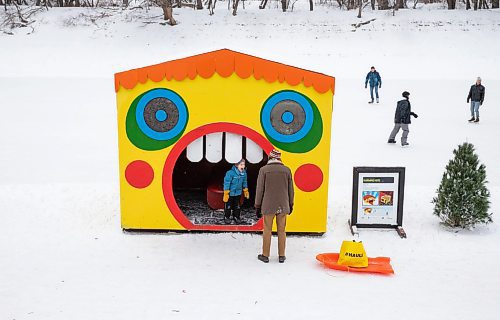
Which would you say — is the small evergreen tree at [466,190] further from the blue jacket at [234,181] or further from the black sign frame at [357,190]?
the blue jacket at [234,181]

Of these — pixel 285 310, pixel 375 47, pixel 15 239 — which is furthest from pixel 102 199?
pixel 375 47

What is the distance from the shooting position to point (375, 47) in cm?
2853

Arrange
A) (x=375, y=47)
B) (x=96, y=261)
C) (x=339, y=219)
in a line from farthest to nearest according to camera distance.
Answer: (x=375, y=47), (x=339, y=219), (x=96, y=261)

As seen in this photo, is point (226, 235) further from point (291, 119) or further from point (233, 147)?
point (291, 119)

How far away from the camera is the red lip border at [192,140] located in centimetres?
802

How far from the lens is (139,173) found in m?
8.17

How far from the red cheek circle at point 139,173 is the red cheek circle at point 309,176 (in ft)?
6.67

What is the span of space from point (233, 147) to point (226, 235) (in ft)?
4.06

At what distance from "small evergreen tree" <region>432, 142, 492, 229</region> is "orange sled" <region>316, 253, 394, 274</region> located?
1685 millimetres

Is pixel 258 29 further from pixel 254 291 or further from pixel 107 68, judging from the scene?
pixel 254 291

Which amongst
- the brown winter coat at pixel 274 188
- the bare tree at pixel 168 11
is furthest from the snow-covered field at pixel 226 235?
the bare tree at pixel 168 11

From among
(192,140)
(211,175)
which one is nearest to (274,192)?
(192,140)

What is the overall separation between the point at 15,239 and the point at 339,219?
4757mm

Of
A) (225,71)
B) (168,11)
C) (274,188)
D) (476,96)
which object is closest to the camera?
(274,188)
